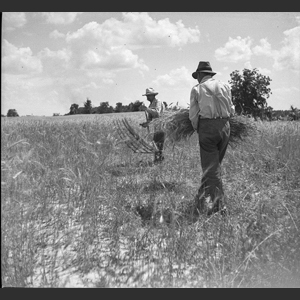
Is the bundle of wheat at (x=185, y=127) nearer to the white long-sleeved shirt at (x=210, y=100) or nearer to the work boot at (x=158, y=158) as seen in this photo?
the white long-sleeved shirt at (x=210, y=100)

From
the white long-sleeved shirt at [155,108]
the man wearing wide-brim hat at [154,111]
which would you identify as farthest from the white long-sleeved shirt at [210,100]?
the white long-sleeved shirt at [155,108]

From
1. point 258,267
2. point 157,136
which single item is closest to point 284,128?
point 157,136

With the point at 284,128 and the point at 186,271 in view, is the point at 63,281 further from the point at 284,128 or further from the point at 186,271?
the point at 284,128

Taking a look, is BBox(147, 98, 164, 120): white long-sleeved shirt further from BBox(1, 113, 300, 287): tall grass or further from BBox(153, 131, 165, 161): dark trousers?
BBox(1, 113, 300, 287): tall grass

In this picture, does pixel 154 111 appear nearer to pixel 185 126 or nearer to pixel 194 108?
pixel 185 126

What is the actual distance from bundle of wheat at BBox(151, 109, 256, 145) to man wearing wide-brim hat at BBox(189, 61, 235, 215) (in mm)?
584

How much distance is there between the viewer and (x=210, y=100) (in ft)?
12.6

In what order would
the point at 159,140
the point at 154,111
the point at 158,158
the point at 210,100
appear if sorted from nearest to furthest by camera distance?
the point at 210,100, the point at 159,140, the point at 158,158, the point at 154,111

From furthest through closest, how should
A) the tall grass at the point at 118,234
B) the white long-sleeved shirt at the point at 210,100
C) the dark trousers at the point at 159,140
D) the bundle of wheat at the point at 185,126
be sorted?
1. the dark trousers at the point at 159,140
2. the bundle of wheat at the point at 185,126
3. the white long-sleeved shirt at the point at 210,100
4. the tall grass at the point at 118,234

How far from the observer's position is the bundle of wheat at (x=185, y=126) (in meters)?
4.59

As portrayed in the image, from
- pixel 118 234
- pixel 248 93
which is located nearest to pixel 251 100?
pixel 248 93

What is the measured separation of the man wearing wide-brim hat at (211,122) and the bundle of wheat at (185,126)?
1.92 feet

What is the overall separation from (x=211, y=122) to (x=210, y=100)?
232 millimetres

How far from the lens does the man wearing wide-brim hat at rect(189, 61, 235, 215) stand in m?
3.87
